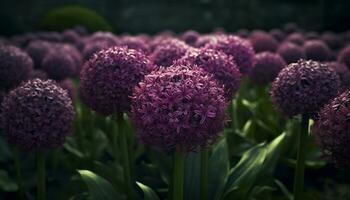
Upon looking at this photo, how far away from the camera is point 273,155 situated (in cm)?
382

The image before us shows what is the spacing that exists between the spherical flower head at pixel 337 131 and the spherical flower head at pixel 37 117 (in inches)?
66.9

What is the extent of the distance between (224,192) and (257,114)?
2.18 metres

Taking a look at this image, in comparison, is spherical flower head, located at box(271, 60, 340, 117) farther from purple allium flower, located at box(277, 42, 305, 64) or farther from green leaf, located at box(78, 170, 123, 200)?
purple allium flower, located at box(277, 42, 305, 64)

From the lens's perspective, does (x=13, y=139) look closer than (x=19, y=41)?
Yes

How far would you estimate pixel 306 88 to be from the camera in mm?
3066

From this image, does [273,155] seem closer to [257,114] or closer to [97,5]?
[257,114]

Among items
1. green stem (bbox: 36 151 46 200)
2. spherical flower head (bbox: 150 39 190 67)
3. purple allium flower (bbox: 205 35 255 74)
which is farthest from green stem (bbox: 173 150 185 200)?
purple allium flower (bbox: 205 35 255 74)

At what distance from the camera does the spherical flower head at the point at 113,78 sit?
3.00m

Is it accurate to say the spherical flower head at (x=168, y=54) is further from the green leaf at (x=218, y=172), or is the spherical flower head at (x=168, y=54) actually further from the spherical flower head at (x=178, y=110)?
the spherical flower head at (x=178, y=110)

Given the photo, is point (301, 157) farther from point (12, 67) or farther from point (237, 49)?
point (12, 67)

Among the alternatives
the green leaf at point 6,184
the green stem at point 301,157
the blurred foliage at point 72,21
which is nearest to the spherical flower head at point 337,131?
the green stem at point 301,157

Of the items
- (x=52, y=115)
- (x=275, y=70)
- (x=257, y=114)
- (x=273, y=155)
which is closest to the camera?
(x=52, y=115)

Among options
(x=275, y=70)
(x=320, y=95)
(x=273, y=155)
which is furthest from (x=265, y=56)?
(x=320, y=95)

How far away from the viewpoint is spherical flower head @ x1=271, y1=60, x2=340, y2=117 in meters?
3.06
